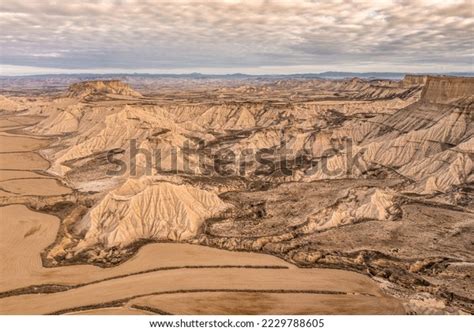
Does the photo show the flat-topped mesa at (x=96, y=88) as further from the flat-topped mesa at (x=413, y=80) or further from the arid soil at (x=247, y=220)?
the flat-topped mesa at (x=413, y=80)

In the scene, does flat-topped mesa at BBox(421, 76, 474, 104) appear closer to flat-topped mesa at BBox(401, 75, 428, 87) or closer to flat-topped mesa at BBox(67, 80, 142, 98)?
flat-topped mesa at BBox(401, 75, 428, 87)

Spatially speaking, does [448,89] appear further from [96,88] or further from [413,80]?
[96,88]

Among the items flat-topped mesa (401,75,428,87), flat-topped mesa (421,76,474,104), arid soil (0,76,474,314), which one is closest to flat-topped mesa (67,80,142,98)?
arid soil (0,76,474,314)

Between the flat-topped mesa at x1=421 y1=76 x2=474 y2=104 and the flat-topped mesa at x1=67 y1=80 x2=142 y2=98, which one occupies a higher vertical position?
the flat-topped mesa at x1=421 y1=76 x2=474 y2=104

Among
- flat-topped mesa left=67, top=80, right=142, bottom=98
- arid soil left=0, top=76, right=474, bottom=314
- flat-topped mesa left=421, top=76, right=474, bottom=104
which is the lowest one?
arid soil left=0, top=76, right=474, bottom=314

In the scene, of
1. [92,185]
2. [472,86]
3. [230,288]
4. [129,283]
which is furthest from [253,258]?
[472,86]

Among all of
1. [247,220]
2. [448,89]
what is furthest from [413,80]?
[247,220]

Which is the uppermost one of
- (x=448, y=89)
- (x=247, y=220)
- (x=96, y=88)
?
(x=448, y=89)
